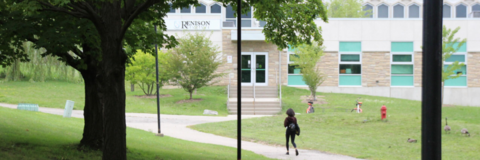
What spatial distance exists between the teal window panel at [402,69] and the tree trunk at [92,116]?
88.4 feet

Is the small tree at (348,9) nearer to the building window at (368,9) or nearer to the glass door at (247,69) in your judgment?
the building window at (368,9)

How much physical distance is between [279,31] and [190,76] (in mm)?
15128

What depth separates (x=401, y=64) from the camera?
31.7 meters

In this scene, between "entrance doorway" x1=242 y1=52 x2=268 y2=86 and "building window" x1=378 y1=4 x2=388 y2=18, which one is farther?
"building window" x1=378 y1=4 x2=388 y2=18

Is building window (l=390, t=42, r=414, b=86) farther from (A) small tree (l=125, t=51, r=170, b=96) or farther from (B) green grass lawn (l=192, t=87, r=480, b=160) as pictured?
(A) small tree (l=125, t=51, r=170, b=96)

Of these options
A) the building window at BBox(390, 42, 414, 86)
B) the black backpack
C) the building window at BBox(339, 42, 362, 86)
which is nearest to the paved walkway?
the black backpack

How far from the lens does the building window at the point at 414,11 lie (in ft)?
158

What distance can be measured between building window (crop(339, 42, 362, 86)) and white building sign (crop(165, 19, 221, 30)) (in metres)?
9.44

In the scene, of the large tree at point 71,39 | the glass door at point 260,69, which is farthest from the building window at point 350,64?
the large tree at point 71,39

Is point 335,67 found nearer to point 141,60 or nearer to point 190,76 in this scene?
point 190,76

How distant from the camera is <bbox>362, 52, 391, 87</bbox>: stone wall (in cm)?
3139

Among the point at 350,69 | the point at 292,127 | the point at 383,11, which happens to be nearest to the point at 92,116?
the point at 292,127

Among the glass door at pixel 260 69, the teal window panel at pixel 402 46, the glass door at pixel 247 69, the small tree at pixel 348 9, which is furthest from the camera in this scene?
the small tree at pixel 348 9

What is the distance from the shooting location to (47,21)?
793 centimetres
